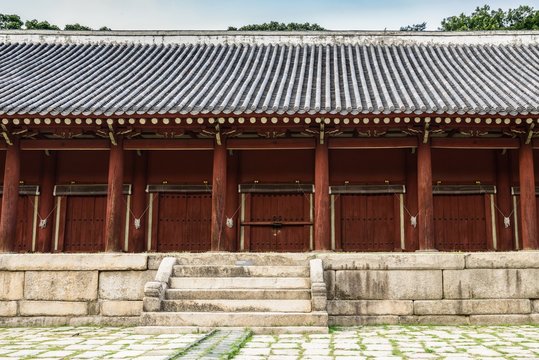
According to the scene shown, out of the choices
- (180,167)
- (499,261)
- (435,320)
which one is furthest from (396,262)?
(180,167)

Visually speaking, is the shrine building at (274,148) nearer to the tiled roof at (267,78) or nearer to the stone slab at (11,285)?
the tiled roof at (267,78)

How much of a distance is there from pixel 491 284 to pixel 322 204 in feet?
11.0

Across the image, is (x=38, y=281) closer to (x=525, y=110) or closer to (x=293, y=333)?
(x=293, y=333)

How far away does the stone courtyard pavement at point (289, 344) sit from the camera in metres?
6.05

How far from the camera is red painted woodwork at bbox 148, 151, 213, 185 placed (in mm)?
13531

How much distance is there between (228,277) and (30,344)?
327 cm

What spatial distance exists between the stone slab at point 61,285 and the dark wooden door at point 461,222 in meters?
8.07

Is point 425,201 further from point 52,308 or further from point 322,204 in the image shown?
point 52,308

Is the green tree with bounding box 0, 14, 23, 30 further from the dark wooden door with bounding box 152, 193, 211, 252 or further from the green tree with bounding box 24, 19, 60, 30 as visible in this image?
the dark wooden door with bounding box 152, 193, 211, 252

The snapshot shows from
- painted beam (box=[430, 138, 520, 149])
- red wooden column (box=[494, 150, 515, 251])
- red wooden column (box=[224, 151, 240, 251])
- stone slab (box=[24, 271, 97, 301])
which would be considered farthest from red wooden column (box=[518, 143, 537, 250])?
stone slab (box=[24, 271, 97, 301])

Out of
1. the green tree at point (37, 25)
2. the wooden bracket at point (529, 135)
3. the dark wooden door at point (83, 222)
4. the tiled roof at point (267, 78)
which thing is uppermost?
the green tree at point (37, 25)

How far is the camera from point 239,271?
30.9 feet

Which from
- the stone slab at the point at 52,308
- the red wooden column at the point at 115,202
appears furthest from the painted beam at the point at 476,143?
the stone slab at the point at 52,308

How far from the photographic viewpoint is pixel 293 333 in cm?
785
